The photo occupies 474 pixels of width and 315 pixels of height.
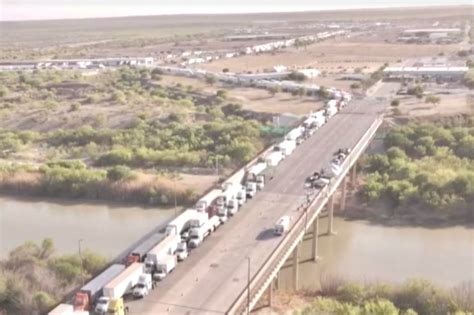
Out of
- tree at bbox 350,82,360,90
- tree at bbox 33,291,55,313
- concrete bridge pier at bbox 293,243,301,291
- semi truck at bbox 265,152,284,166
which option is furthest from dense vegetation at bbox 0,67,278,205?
tree at bbox 33,291,55,313

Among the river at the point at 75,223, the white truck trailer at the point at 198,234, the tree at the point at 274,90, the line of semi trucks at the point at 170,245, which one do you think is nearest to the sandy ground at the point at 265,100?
the tree at the point at 274,90

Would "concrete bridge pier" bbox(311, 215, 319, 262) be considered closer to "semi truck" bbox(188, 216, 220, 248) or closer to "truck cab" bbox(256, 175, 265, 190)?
"truck cab" bbox(256, 175, 265, 190)

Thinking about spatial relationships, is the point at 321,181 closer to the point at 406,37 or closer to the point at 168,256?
the point at 168,256

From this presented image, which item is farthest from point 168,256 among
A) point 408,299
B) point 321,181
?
point 321,181

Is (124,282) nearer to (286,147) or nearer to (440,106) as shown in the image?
(286,147)

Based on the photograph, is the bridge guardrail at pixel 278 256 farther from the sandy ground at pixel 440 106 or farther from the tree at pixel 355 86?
the tree at pixel 355 86

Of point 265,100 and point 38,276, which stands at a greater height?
point 265,100

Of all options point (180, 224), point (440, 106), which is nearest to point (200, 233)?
point (180, 224)
